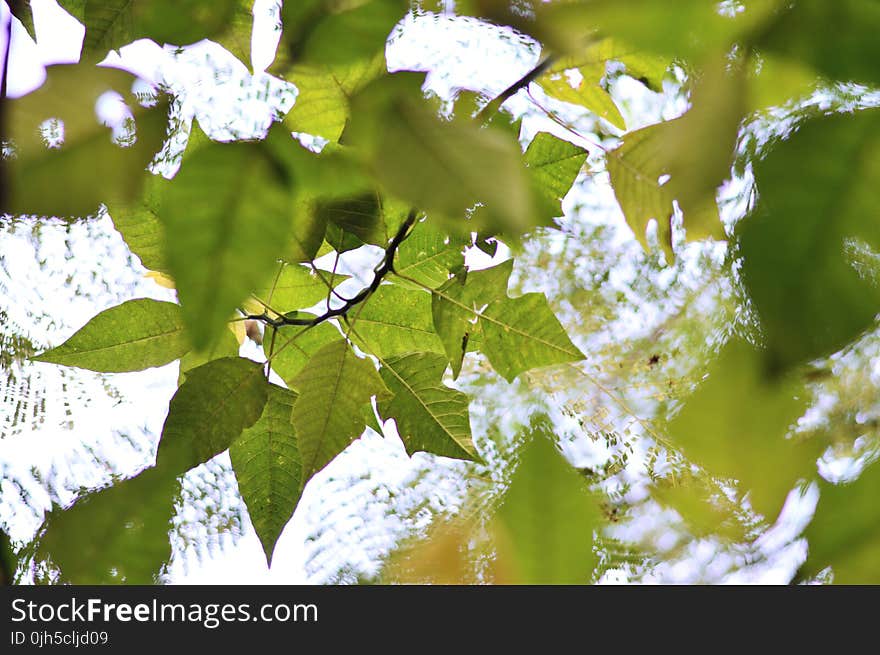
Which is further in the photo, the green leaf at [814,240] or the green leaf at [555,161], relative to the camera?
the green leaf at [555,161]

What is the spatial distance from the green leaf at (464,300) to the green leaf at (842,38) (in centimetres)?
13

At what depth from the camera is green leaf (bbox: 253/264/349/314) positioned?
0.20m

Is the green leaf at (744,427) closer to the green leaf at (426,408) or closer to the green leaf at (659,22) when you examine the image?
the green leaf at (659,22)

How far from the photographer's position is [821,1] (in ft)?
0.17

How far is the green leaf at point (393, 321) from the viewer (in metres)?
0.20

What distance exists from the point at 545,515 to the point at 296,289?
0.52 ft

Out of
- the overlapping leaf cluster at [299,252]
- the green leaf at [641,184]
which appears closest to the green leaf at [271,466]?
the overlapping leaf cluster at [299,252]

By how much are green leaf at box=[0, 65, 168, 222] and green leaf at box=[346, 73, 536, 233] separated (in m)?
0.05

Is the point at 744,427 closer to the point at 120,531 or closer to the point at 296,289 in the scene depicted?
the point at 120,531

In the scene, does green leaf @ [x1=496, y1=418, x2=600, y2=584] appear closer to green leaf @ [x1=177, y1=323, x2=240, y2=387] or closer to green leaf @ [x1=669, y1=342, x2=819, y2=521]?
green leaf @ [x1=669, y1=342, x2=819, y2=521]

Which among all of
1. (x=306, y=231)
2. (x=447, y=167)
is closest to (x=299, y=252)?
(x=306, y=231)

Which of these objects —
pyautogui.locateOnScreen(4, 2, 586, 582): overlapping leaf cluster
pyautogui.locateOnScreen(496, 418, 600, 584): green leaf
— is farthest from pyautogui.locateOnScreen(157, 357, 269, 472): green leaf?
pyautogui.locateOnScreen(496, 418, 600, 584): green leaf
